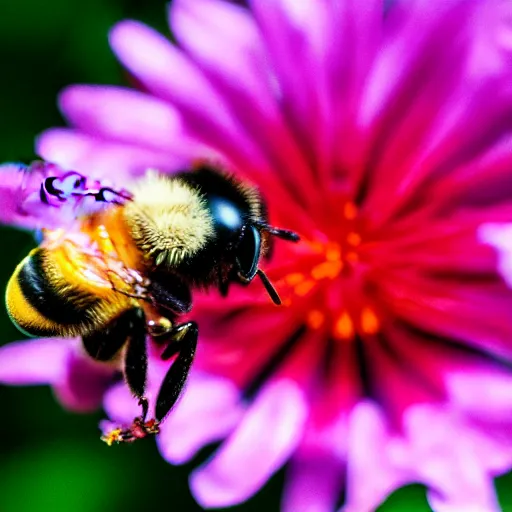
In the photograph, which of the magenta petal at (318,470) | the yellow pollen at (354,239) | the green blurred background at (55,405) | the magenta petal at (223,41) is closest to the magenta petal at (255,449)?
the magenta petal at (318,470)

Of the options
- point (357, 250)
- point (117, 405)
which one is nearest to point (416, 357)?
point (357, 250)

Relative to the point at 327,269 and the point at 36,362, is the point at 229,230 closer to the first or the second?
the point at 327,269

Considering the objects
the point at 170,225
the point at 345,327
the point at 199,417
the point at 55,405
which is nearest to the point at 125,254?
the point at 170,225

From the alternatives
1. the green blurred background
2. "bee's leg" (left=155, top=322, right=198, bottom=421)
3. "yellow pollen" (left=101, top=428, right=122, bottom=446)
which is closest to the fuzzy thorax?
"bee's leg" (left=155, top=322, right=198, bottom=421)

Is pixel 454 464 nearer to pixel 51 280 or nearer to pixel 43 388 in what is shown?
pixel 51 280

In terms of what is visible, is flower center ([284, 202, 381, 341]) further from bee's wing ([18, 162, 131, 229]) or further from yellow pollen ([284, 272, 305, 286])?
bee's wing ([18, 162, 131, 229])

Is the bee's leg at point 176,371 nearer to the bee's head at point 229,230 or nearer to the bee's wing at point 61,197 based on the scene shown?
the bee's head at point 229,230

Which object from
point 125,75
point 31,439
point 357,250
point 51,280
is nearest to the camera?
point 51,280
